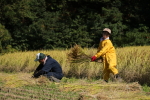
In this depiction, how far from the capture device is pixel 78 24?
72.5 feet

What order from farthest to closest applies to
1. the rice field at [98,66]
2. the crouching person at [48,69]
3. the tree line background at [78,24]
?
1. the tree line background at [78,24]
2. the rice field at [98,66]
3. the crouching person at [48,69]

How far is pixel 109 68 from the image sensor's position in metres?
6.88

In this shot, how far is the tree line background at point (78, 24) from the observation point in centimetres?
2066

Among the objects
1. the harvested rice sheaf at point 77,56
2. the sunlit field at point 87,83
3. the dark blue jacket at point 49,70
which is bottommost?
the sunlit field at point 87,83

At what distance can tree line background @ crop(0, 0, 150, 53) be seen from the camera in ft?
67.8

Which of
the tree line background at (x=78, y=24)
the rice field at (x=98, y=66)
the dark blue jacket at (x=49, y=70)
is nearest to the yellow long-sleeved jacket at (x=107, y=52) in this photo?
the rice field at (x=98, y=66)

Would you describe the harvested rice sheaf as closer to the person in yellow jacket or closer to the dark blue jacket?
the person in yellow jacket

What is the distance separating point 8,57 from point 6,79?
5544mm

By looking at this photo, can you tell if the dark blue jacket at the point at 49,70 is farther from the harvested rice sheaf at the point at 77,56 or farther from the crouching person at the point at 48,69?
the harvested rice sheaf at the point at 77,56

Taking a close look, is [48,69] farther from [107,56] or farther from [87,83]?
[107,56]

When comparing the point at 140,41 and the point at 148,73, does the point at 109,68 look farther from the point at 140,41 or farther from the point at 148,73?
the point at 140,41

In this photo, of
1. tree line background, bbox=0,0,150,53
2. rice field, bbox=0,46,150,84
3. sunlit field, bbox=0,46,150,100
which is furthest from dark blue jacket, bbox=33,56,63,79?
tree line background, bbox=0,0,150,53

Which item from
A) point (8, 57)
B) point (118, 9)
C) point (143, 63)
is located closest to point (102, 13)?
point (118, 9)

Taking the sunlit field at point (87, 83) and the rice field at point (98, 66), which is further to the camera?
the rice field at point (98, 66)
